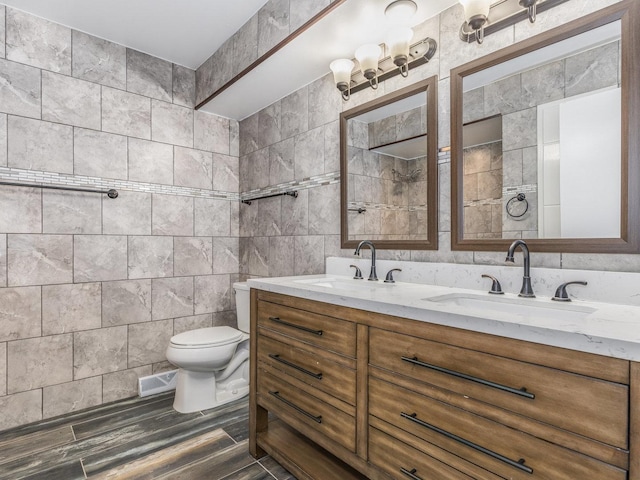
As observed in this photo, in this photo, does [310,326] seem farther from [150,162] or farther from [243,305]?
[150,162]

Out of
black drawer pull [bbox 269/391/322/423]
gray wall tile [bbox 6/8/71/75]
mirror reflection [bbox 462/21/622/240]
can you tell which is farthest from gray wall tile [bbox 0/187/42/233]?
mirror reflection [bbox 462/21/622/240]

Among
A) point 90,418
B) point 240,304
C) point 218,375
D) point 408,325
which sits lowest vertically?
point 90,418

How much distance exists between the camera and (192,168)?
2912 millimetres

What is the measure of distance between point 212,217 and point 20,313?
1.42 metres

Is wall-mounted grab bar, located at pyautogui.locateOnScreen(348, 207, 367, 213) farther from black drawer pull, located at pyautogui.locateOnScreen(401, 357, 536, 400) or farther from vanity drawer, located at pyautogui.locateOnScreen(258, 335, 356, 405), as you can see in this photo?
black drawer pull, located at pyautogui.locateOnScreen(401, 357, 536, 400)

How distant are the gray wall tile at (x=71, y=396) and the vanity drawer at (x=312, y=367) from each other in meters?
1.43

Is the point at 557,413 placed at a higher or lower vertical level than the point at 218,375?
higher

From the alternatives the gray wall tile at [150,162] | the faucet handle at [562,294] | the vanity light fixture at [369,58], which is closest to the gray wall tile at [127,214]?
the gray wall tile at [150,162]

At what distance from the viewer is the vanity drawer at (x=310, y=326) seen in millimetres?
1341

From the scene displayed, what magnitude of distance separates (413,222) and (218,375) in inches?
68.4

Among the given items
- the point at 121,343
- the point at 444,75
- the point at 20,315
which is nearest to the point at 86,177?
the point at 20,315

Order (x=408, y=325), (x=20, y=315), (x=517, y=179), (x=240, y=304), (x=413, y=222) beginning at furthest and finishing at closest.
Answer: (x=240, y=304) → (x=20, y=315) → (x=413, y=222) → (x=517, y=179) → (x=408, y=325)

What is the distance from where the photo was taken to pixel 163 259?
8.98 feet

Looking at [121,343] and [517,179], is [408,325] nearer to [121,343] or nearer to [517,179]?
[517,179]
